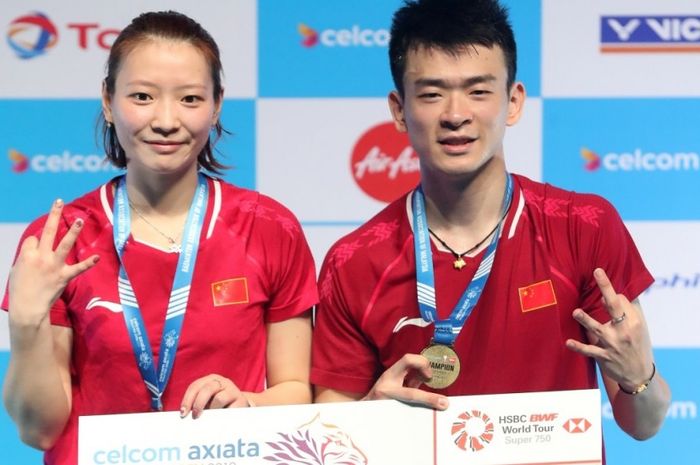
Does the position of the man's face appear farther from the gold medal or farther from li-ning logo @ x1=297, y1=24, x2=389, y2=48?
li-ning logo @ x1=297, y1=24, x2=389, y2=48

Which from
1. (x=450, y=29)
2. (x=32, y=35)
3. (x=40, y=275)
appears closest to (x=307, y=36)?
(x=32, y=35)

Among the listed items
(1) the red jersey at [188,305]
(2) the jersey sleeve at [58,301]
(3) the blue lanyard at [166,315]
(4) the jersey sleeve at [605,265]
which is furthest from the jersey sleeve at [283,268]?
(4) the jersey sleeve at [605,265]

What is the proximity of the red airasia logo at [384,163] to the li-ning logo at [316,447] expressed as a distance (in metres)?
1.66

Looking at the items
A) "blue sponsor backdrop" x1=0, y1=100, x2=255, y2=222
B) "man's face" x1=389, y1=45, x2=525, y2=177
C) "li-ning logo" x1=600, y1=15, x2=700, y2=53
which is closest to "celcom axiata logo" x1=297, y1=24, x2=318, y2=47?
"blue sponsor backdrop" x1=0, y1=100, x2=255, y2=222

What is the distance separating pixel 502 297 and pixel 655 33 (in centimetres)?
169

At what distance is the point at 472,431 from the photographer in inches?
72.3

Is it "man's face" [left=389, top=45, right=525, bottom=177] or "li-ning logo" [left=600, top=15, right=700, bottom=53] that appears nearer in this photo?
"man's face" [left=389, top=45, right=525, bottom=177]

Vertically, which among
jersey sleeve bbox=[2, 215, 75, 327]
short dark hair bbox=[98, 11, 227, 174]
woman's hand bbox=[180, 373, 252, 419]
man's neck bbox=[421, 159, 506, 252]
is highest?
short dark hair bbox=[98, 11, 227, 174]

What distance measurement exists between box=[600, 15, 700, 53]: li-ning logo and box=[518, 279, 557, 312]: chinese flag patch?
1.58m

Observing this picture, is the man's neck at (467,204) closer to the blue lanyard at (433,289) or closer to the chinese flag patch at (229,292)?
the blue lanyard at (433,289)

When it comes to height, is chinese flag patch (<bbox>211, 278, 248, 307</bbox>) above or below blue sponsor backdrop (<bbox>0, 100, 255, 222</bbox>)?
below

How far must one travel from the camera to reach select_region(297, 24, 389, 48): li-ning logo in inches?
134

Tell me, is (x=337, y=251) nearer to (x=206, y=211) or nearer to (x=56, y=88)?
(x=206, y=211)

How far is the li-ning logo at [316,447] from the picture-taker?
1827 mm
